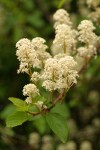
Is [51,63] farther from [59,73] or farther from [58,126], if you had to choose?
[58,126]

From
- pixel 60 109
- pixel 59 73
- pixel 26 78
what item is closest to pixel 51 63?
pixel 59 73

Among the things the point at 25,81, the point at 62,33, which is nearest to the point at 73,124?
the point at 25,81

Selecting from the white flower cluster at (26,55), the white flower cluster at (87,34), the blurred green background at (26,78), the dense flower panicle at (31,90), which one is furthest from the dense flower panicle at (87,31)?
the blurred green background at (26,78)

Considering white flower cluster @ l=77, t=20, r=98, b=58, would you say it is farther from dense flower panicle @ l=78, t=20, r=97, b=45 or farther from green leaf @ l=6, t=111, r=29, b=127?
green leaf @ l=6, t=111, r=29, b=127

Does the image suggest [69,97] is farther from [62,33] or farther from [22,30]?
[62,33]

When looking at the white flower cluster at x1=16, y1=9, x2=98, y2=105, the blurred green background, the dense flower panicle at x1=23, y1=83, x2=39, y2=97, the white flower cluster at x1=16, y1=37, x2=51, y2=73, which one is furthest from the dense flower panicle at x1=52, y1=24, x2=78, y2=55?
the blurred green background

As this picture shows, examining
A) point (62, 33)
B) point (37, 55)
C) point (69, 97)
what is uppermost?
point (69, 97)
